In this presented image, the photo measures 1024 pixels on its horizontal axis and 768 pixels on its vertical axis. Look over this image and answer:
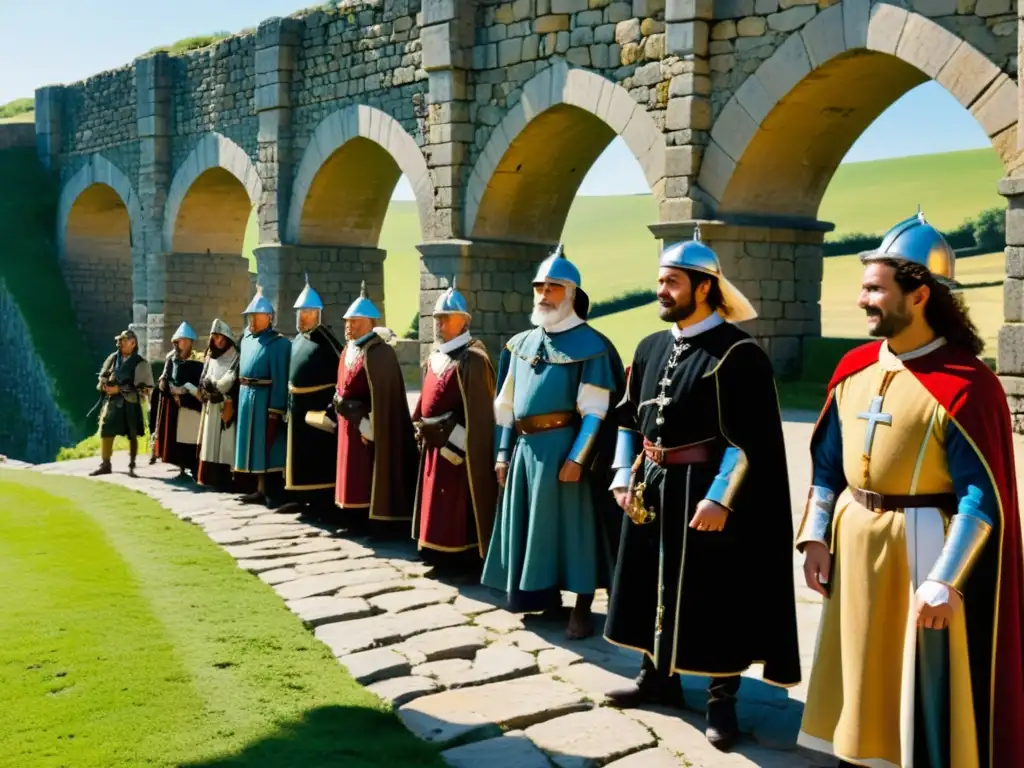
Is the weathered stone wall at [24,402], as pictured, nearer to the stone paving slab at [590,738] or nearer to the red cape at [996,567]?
the stone paving slab at [590,738]

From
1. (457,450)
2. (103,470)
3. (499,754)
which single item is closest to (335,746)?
(499,754)

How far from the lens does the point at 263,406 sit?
8.64 metres

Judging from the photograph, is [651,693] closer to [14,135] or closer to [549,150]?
[549,150]

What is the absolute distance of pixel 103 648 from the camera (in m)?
4.92

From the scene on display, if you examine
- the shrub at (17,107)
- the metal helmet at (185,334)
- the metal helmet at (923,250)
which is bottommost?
the metal helmet at (185,334)

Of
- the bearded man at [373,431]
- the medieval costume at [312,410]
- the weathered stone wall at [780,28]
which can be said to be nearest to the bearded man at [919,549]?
the bearded man at [373,431]

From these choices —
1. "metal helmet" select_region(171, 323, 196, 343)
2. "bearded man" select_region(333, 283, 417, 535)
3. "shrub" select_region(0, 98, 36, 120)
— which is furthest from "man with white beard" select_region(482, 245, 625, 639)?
"shrub" select_region(0, 98, 36, 120)

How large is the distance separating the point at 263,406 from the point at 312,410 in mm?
648

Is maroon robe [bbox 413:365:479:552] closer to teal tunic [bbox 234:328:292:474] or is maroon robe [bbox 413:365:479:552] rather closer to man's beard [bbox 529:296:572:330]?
man's beard [bbox 529:296:572:330]

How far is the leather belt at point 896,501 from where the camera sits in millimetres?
3256

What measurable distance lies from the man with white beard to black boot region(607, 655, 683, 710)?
868 millimetres

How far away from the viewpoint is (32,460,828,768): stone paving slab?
4.02 metres

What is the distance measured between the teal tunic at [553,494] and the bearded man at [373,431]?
2.04m

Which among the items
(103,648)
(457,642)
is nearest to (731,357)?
(457,642)
